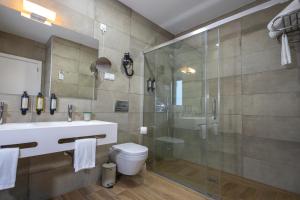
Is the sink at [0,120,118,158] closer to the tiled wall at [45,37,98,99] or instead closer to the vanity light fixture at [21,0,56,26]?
the tiled wall at [45,37,98,99]

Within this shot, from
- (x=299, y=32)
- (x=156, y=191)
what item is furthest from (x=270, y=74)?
(x=156, y=191)

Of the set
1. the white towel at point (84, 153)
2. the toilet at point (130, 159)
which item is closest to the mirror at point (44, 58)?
the white towel at point (84, 153)

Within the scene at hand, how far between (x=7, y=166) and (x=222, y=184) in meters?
2.28

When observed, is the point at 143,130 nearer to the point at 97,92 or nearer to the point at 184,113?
the point at 184,113

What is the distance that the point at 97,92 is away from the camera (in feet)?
7.02

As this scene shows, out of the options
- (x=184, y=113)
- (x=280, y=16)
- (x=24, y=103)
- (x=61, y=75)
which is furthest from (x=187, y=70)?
(x=24, y=103)

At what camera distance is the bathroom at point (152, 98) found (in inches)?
62.0

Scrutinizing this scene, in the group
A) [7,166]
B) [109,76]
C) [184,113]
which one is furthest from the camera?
[184,113]

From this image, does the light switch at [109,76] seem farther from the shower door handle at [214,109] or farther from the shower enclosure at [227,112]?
the shower door handle at [214,109]

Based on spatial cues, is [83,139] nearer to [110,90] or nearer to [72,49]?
[110,90]

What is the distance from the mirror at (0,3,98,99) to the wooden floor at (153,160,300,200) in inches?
65.1

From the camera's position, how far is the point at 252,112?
2250mm

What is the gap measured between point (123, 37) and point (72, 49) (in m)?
0.82

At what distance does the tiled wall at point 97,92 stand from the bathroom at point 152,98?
0.01m
